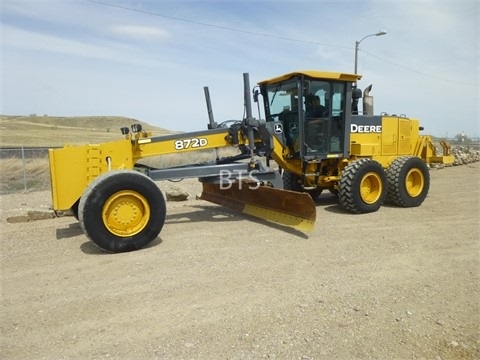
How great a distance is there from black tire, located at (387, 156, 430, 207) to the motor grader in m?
0.02

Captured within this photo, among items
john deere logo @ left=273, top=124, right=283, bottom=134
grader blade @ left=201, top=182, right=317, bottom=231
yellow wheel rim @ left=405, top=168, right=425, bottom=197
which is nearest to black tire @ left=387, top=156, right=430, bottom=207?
yellow wheel rim @ left=405, top=168, right=425, bottom=197

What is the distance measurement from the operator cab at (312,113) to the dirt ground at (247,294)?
2.06 meters

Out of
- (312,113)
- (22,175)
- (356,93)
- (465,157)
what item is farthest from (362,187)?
(465,157)

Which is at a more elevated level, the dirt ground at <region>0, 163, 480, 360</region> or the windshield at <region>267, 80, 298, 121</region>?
the windshield at <region>267, 80, 298, 121</region>

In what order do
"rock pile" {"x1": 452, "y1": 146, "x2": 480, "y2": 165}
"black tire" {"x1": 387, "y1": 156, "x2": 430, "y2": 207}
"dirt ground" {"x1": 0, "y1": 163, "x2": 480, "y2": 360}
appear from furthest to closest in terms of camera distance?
"rock pile" {"x1": 452, "y1": 146, "x2": 480, "y2": 165} < "black tire" {"x1": 387, "y1": 156, "x2": 430, "y2": 207} < "dirt ground" {"x1": 0, "y1": 163, "x2": 480, "y2": 360}

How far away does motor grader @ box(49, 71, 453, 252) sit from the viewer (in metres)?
5.52

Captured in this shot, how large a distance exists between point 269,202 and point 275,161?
1.50m

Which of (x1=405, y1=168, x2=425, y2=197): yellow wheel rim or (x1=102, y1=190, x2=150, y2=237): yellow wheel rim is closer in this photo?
(x1=102, y1=190, x2=150, y2=237): yellow wheel rim

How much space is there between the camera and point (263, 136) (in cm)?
758

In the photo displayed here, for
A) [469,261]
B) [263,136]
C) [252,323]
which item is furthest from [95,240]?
[469,261]

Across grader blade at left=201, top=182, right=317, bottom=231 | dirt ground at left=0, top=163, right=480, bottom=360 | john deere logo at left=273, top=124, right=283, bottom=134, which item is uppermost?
john deere logo at left=273, top=124, right=283, bottom=134

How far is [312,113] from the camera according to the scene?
8.04m

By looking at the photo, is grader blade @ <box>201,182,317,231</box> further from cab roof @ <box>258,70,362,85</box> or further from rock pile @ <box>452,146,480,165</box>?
rock pile @ <box>452,146,480,165</box>

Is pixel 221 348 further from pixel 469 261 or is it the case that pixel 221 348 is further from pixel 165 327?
pixel 469 261
